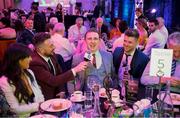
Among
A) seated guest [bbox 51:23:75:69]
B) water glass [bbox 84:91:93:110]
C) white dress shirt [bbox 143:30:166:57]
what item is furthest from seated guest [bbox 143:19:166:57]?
water glass [bbox 84:91:93:110]

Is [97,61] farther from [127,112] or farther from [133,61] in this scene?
[127,112]

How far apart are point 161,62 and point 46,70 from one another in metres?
1.28

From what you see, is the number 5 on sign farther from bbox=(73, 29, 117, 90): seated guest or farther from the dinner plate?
bbox=(73, 29, 117, 90): seated guest

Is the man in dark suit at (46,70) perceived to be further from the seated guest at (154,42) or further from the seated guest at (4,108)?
the seated guest at (154,42)

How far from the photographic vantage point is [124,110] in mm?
1687

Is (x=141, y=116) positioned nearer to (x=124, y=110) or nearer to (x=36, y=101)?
(x=124, y=110)

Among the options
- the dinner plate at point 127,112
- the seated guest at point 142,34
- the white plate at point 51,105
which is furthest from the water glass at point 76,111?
the seated guest at point 142,34

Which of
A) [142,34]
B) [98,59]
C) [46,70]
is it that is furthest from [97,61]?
[142,34]

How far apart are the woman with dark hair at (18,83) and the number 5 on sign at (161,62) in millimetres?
975

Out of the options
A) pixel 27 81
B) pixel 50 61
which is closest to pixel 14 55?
pixel 27 81

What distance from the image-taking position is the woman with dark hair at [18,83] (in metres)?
2.03

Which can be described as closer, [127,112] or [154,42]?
[127,112]

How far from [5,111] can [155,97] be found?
1.18 m

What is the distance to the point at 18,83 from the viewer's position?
6.77 ft
